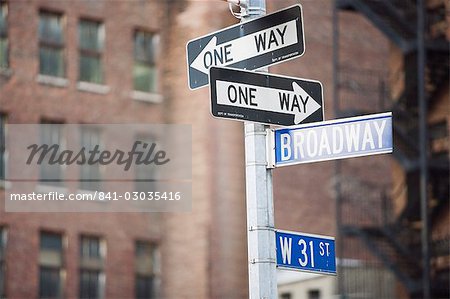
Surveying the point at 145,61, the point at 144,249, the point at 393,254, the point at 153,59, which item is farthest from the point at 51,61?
the point at 393,254

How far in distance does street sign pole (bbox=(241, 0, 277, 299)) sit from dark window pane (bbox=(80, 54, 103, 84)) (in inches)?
1223

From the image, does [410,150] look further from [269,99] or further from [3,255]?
[269,99]

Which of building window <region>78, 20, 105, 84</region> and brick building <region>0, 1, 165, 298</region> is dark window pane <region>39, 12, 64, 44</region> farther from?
building window <region>78, 20, 105, 84</region>

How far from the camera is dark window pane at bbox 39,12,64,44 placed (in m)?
39.2

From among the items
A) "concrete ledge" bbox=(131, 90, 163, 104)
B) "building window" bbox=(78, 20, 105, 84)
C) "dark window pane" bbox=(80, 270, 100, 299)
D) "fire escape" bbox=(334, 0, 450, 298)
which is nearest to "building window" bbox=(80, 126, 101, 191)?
"building window" bbox=(78, 20, 105, 84)

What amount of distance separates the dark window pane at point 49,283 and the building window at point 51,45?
6126 mm

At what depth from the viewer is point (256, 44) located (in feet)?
30.4

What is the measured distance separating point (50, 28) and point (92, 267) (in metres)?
7.51

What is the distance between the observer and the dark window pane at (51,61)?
3912cm

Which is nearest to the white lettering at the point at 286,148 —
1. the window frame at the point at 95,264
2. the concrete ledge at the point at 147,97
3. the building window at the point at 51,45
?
the window frame at the point at 95,264

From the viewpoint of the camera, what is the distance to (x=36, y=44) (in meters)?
38.8

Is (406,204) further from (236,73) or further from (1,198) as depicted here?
(236,73)

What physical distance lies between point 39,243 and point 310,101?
29.4 meters

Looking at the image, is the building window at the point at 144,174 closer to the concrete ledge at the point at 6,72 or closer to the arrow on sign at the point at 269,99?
the concrete ledge at the point at 6,72
